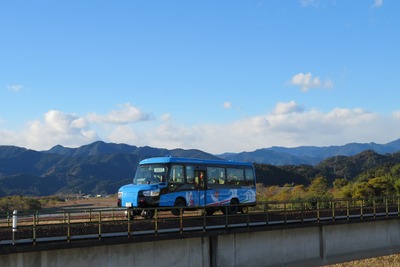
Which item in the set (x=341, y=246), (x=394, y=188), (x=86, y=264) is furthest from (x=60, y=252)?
(x=394, y=188)

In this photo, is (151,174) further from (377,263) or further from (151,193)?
(377,263)

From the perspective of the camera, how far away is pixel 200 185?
96.0ft

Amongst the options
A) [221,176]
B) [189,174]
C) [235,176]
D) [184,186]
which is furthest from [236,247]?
[235,176]

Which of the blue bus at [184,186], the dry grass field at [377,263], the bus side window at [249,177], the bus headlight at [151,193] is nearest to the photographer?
the bus headlight at [151,193]

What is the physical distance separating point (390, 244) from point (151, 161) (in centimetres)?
1490

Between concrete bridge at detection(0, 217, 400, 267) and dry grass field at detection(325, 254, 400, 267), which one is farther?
dry grass field at detection(325, 254, 400, 267)

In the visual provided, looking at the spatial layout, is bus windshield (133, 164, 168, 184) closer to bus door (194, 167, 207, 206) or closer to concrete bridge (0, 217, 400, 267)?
bus door (194, 167, 207, 206)

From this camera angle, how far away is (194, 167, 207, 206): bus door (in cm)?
2891

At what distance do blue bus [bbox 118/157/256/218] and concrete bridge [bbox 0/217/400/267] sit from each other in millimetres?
2392

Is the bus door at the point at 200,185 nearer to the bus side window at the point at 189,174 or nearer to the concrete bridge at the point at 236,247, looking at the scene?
the bus side window at the point at 189,174

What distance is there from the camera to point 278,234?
969 inches

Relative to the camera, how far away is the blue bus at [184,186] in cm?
2623

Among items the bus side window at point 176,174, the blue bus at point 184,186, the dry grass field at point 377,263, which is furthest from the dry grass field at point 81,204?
the bus side window at point 176,174

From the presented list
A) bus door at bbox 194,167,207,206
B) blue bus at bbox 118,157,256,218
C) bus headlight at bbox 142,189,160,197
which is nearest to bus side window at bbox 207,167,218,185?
blue bus at bbox 118,157,256,218
